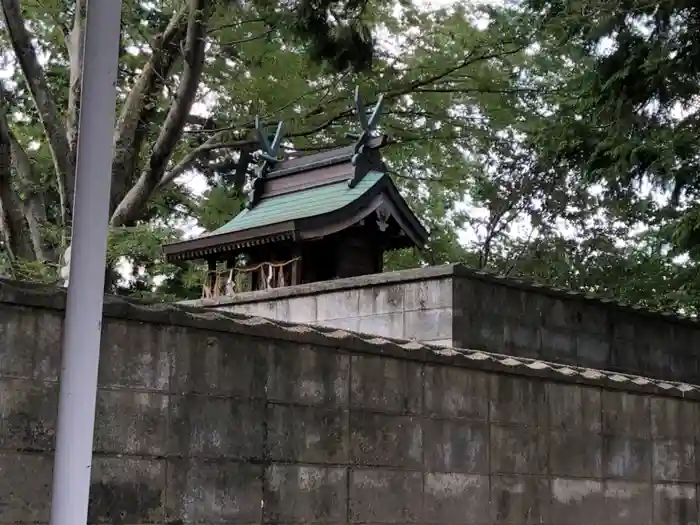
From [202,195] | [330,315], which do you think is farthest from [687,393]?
[202,195]

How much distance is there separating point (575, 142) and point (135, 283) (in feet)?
30.9

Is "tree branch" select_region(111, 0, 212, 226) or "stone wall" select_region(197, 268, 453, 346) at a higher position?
"tree branch" select_region(111, 0, 212, 226)

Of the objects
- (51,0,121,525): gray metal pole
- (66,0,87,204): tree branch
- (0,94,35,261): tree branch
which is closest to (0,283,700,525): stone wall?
(51,0,121,525): gray metal pole

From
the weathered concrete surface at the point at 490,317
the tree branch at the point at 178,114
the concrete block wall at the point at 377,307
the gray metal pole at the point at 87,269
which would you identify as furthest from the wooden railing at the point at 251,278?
the gray metal pole at the point at 87,269

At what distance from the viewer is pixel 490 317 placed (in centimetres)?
809

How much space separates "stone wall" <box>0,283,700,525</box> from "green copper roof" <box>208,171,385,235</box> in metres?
4.81

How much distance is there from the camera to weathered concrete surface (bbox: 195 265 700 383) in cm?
791

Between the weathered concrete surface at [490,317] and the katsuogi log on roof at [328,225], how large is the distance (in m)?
1.40

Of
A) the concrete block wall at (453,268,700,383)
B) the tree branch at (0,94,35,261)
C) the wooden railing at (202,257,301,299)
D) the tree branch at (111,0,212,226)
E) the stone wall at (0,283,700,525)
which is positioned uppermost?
the tree branch at (111,0,212,226)

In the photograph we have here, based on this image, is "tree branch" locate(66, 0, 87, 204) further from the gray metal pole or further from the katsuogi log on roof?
the gray metal pole

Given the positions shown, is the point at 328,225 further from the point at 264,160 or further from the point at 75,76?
the point at 75,76

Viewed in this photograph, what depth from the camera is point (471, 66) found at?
14.6 meters

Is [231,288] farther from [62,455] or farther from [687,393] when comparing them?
[62,455]

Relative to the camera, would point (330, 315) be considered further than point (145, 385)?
Yes
